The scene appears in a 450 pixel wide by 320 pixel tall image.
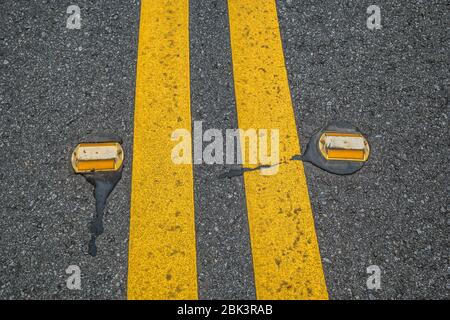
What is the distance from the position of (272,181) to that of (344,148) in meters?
0.40

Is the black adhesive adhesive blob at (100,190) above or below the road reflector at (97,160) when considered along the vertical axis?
below

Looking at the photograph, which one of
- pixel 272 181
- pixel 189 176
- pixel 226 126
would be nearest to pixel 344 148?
pixel 272 181

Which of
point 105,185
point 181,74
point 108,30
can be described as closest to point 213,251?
point 105,185

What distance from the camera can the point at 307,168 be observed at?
6.81 ft

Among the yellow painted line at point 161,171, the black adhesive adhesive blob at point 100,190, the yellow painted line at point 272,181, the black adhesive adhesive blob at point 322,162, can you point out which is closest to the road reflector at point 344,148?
the black adhesive adhesive blob at point 322,162

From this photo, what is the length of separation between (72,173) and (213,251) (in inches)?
30.7

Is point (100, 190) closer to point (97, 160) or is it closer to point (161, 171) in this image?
point (97, 160)

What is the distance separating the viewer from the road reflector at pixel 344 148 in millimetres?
2088

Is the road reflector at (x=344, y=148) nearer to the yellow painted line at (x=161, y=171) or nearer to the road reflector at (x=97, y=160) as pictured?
the yellow painted line at (x=161, y=171)

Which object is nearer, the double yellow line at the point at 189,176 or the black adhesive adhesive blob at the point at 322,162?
the double yellow line at the point at 189,176

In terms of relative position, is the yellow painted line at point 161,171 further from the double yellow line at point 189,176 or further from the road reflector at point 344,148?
the road reflector at point 344,148

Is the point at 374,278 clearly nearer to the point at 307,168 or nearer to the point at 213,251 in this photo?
the point at 307,168

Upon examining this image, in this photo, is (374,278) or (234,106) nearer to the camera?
(374,278)

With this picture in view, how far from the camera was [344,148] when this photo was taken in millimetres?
2090
